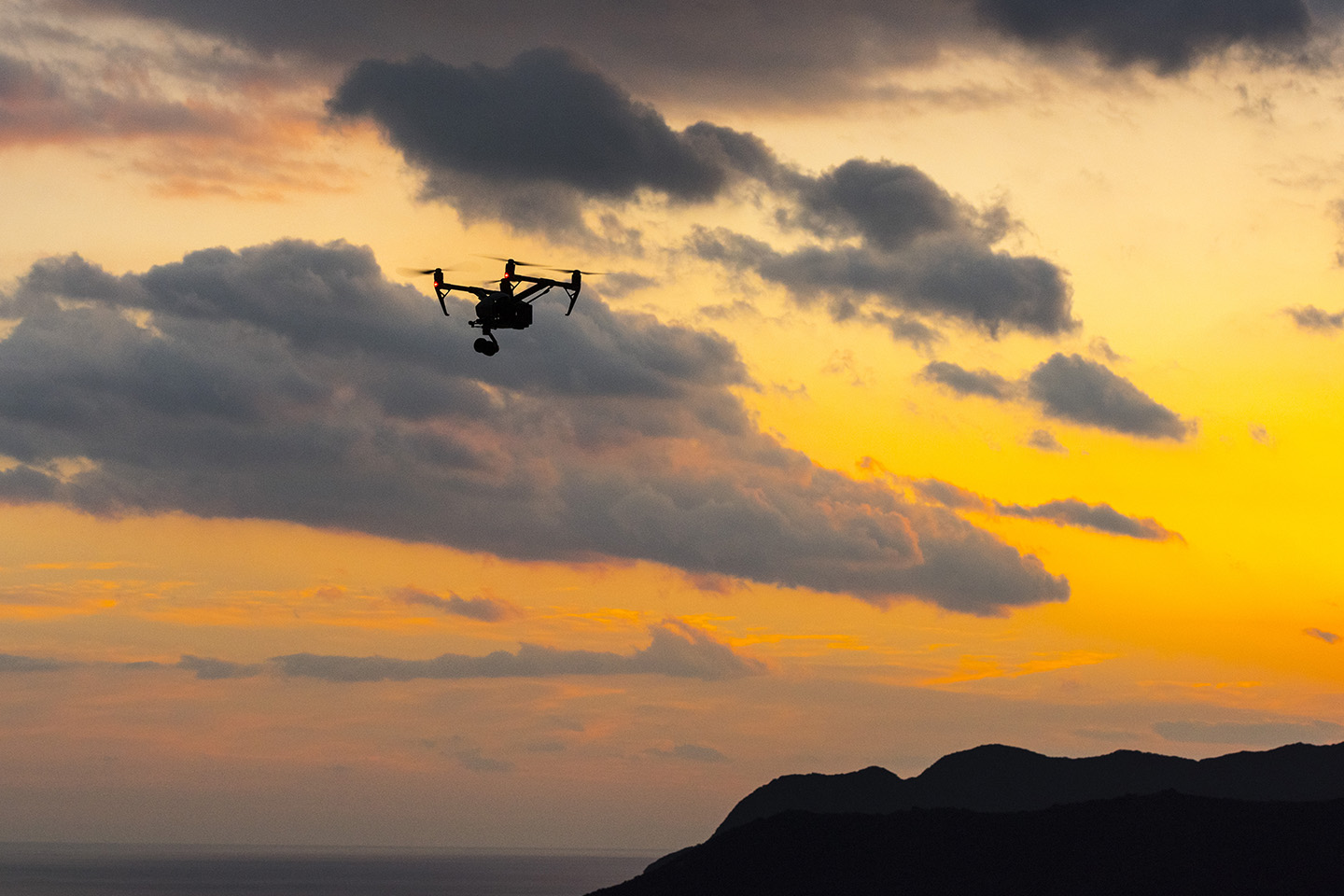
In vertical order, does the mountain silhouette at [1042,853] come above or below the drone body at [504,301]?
below

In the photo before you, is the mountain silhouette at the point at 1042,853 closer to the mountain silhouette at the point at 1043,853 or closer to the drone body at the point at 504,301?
the mountain silhouette at the point at 1043,853

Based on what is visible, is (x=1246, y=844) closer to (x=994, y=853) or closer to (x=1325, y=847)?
(x=1325, y=847)

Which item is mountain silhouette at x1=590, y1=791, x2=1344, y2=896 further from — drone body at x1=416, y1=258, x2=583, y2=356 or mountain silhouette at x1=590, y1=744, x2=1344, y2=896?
drone body at x1=416, y1=258, x2=583, y2=356

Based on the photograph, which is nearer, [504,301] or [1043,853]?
[504,301]

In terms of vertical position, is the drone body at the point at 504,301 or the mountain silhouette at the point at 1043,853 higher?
the drone body at the point at 504,301

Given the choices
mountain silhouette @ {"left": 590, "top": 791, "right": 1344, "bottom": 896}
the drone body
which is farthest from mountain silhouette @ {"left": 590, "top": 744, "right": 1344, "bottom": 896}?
the drone body

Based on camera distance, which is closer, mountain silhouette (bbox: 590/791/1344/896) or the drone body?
the drone body

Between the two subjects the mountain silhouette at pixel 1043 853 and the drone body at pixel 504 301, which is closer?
the drone body at pixel 504 301

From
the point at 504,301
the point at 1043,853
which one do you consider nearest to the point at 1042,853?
the point at 1043,853

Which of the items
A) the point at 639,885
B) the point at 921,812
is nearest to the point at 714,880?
the point at 639,885

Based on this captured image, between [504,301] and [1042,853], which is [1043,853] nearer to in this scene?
[1042,853]

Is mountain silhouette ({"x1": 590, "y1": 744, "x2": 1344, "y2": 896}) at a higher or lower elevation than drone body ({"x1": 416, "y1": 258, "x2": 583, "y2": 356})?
lower

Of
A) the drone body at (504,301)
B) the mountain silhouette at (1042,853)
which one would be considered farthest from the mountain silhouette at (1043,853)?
the drone body at (504,301)

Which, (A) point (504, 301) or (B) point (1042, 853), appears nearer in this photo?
(A) point (504, 301)
